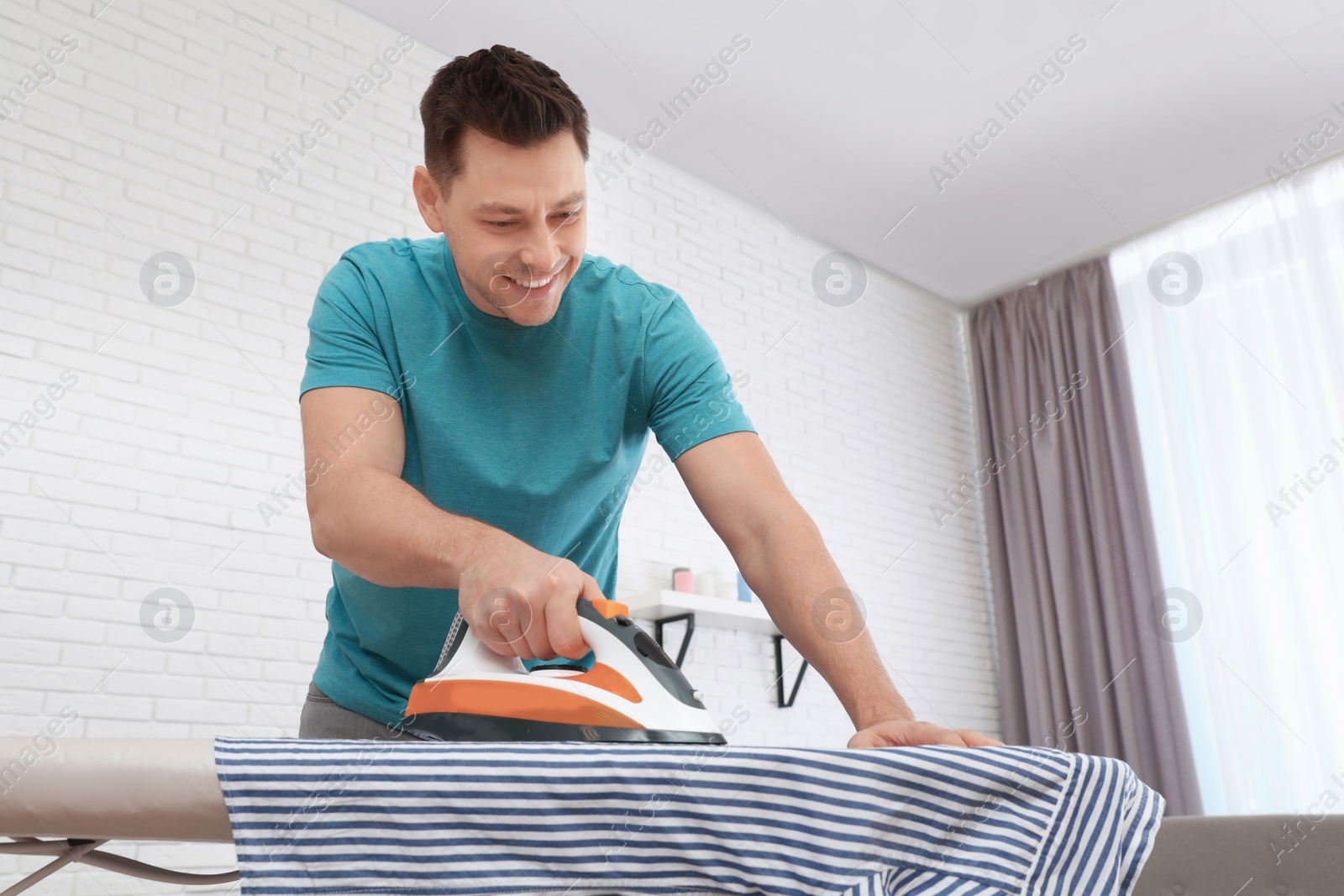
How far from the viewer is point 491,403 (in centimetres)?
117

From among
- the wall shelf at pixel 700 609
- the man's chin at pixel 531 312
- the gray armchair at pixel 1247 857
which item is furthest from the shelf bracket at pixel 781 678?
the man's chin at pixel 531 312

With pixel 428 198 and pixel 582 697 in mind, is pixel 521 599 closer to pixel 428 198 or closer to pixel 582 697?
pixel 582 697

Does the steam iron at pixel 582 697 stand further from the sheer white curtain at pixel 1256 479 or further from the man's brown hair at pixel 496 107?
the sheer white curtain at pixel 1256 479

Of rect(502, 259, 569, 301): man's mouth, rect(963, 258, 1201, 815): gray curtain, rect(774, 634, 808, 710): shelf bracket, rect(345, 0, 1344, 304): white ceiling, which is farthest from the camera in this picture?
rect(963, 258, 1201, 815): gray curtain

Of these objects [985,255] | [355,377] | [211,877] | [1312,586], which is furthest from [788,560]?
[985,255]

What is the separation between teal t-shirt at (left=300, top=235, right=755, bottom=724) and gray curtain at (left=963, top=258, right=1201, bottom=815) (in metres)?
3.63

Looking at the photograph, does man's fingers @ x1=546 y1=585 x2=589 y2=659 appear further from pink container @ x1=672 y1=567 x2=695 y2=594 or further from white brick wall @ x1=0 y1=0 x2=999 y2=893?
pink container @ x1=672 y1=567 x2=695 y2=594

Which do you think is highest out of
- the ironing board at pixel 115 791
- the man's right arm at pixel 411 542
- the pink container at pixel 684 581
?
the pink container at pixel 684 581

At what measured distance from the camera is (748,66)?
3615mm

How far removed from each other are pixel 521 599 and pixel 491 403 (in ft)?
1.37

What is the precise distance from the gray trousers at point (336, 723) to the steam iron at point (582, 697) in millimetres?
288

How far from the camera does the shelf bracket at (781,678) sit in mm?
3748

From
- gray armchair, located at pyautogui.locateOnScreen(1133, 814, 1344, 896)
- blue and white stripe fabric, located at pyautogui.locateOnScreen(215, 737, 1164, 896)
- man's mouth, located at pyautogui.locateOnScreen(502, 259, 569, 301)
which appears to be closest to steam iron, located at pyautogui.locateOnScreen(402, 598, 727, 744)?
blue and white stripe fabric, located at pyautogui.locateOnScreen(215, 737, 1164, 896)

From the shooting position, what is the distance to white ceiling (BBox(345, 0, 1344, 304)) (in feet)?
11.2
